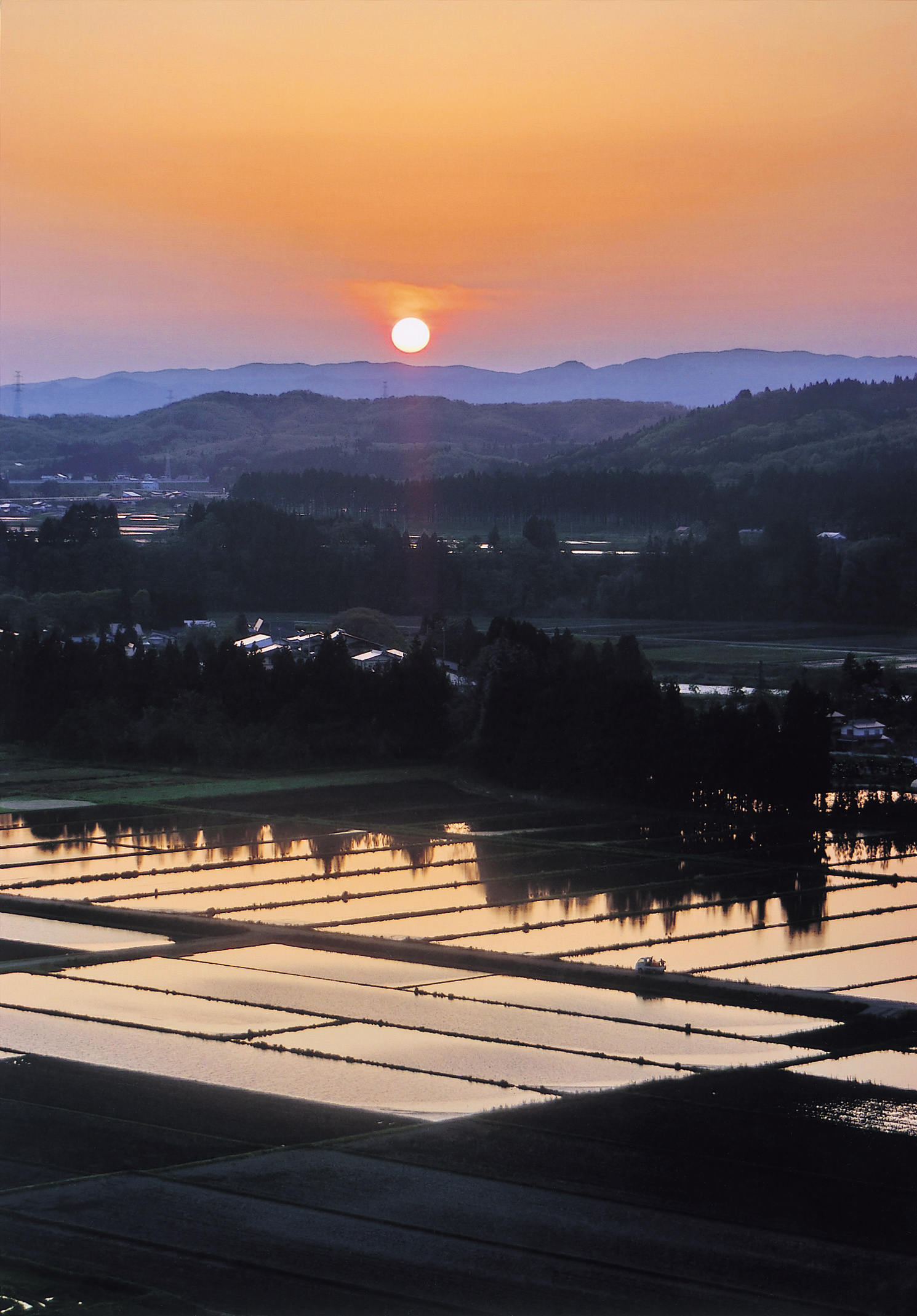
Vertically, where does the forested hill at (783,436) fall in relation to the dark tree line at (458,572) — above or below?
above

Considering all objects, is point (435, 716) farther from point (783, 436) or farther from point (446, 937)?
point (783, 436)

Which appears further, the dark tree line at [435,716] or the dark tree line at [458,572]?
the dark tree line at [458,572]

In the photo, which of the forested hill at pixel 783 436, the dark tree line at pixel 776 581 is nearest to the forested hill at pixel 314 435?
the forested hill at pixel 783 436

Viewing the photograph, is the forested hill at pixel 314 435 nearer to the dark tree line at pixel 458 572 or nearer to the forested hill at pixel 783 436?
the forested hill at pixel 783 436

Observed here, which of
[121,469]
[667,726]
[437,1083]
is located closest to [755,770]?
[667,726]

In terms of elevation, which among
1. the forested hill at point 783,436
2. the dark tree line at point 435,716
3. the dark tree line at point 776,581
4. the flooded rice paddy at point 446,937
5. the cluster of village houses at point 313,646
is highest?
the forested hill at point 783,436

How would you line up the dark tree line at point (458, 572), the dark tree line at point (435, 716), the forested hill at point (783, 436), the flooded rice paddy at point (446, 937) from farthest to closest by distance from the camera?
the forested hill at point (783, 436)
the dark tree line at point (458, 572)
the dark tree line at point (435, 716)
the flooded rice paddy at point (446, 937)

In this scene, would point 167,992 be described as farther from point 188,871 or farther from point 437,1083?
point 188,871

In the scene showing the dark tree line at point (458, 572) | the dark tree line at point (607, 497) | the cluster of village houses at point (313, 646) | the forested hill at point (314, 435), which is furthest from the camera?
the forested hill at point (314, 435)
